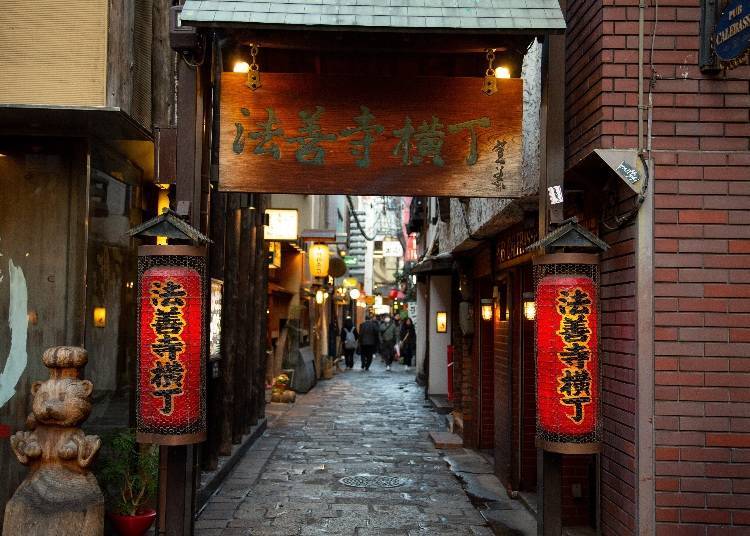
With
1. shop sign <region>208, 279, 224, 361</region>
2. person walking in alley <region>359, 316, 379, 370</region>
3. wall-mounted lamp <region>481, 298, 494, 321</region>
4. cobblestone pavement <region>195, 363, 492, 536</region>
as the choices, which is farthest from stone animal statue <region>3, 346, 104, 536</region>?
person walking in alley <region>359, 316, 379, 370</region>

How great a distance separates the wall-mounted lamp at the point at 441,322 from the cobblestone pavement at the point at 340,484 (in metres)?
3.46

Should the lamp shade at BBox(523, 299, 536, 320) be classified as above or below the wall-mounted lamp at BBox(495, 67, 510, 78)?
below

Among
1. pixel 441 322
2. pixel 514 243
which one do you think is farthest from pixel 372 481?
pixel 441 322

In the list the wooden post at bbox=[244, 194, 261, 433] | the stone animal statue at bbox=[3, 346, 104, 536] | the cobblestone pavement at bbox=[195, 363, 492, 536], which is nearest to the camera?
the stone animal statue at bbox=[3, 346, 104, 536]

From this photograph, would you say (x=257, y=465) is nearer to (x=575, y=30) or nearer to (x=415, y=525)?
(x=415, y=525)

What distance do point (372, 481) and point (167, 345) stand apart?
6626 mm

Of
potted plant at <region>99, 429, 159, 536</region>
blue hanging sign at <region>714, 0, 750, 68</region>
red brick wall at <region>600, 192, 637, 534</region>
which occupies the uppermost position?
blue hanging sign at <region>714, 0, 750, 68</region>

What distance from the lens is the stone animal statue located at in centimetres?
678

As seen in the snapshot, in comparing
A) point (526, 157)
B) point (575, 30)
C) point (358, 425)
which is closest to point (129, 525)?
point (526, 157)

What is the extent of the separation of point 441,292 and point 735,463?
17.1m

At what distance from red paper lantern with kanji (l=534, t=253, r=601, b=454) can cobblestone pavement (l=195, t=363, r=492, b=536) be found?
3.70m

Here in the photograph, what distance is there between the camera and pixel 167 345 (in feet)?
19.9

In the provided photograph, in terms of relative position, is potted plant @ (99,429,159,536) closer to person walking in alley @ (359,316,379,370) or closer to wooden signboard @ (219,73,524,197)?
wooden signboard @ (219,73,524,197)

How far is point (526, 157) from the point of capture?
29.2ft
